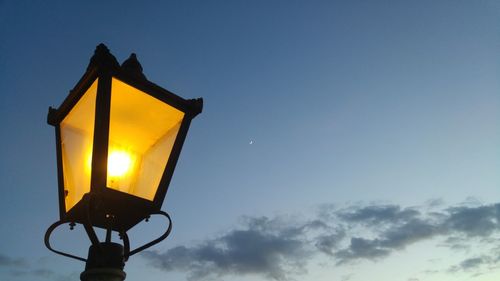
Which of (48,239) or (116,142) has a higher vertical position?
(116,142)

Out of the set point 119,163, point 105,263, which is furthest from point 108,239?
point 119,163

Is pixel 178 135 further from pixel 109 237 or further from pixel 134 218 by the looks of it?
pixel 109 237

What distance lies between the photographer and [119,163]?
116 inches

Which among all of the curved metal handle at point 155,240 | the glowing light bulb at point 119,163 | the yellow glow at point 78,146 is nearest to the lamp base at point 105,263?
the curved metal handle at point 155,240

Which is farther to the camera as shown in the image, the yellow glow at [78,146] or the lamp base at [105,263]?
the yellow glow at [78,146]

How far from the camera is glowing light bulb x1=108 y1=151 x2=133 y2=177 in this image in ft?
9.50

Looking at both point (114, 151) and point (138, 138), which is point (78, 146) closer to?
point (114, 151)

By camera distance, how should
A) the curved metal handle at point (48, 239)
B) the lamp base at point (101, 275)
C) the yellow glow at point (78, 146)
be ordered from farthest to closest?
the curved metal handle at point (48, 239), the yellow glow at point (78, 146), the lamp base at point (101, 275)

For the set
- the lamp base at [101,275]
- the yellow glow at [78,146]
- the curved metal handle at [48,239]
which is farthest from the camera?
the curved metal handle at [48,239]

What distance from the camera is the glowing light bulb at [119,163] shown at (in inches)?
114

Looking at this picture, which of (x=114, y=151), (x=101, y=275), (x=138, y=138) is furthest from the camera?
(x=138, y=138)

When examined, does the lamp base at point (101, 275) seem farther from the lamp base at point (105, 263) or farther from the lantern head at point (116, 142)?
the lantern head at point (116, 142)

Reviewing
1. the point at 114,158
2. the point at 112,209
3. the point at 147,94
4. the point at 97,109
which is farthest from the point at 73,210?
the point at 147,94

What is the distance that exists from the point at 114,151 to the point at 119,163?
0.29 ft
